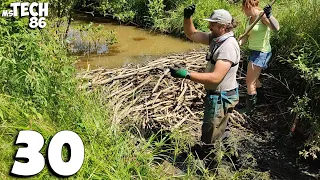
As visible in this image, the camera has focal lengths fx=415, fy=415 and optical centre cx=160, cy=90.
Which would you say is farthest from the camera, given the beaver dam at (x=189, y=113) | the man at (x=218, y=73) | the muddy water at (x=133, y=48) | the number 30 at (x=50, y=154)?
the muddy water at (x=133, y=48)

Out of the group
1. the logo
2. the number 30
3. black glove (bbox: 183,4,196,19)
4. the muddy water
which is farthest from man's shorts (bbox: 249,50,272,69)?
the muddy water

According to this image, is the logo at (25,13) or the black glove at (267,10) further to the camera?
the black glove at (267,10)

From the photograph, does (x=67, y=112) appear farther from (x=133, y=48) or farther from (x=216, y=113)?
(x=133, y=48)

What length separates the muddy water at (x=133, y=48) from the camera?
845 cm

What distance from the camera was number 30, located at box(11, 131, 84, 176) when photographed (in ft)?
8.76

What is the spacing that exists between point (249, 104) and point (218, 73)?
1592mm

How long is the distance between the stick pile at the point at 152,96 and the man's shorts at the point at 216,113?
25.0 inches

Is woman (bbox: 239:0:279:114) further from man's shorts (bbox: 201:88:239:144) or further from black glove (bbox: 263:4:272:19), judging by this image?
man's shorts (bbox: 201:88:239:144)

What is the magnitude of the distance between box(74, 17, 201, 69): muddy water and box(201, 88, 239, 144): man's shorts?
4348mm

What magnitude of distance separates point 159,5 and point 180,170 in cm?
707

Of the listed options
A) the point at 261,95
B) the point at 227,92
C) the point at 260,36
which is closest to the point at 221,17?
the point at 227,92

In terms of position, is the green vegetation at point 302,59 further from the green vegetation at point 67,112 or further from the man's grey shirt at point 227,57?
the man's grey shirt at point 227,57

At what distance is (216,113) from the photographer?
3953 millimetres

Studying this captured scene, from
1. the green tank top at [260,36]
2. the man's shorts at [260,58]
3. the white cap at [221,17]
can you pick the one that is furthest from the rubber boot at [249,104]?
the white cap at [221,17]
